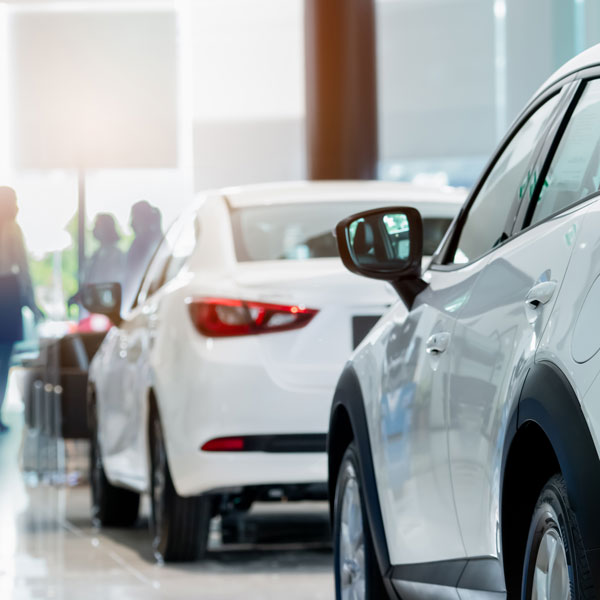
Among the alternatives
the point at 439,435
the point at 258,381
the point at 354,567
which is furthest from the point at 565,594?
the point at 258,381

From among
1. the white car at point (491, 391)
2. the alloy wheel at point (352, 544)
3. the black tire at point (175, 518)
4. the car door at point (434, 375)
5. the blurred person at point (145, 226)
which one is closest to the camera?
the white car at point (491, 391)

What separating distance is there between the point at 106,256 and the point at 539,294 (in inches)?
401

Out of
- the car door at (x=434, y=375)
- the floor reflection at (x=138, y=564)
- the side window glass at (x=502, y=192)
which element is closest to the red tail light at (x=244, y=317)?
the floor reflection at (x=138, y=564)

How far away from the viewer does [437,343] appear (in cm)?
314

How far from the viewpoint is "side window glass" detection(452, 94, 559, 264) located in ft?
9.97

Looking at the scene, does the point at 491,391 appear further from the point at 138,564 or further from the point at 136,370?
the point at 136,370

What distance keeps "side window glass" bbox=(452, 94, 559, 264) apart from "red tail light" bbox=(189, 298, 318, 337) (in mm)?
2082

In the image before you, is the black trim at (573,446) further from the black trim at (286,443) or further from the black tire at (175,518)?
the black tire at (175,518)

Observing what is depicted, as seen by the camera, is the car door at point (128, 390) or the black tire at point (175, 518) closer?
the black tire at point (175, 518)

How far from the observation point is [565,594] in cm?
226

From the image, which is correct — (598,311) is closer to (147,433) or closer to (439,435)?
(439,435)

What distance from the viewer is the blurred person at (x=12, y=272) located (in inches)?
438

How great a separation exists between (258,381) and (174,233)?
4.61 feet

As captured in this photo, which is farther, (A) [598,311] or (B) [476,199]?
(B) [476,199]
